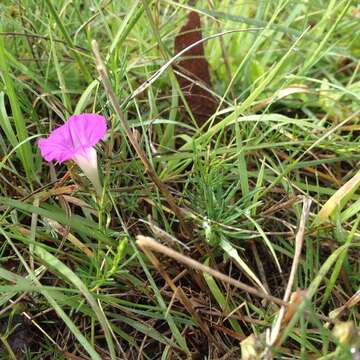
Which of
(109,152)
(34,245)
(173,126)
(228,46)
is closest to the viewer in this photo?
(34,245)

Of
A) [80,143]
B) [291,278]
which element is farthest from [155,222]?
[291,278]

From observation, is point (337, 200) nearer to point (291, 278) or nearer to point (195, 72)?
point (291, 278)

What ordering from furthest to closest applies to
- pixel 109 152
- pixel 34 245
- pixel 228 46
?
1. pixel 228 46
2. pixel 109 152
3. pixel 34 245

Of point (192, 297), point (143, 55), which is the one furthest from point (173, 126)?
point (192, 297)

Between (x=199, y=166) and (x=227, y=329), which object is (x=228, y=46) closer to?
(x=199, y=166)

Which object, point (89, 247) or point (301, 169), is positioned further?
point (301, 169)
